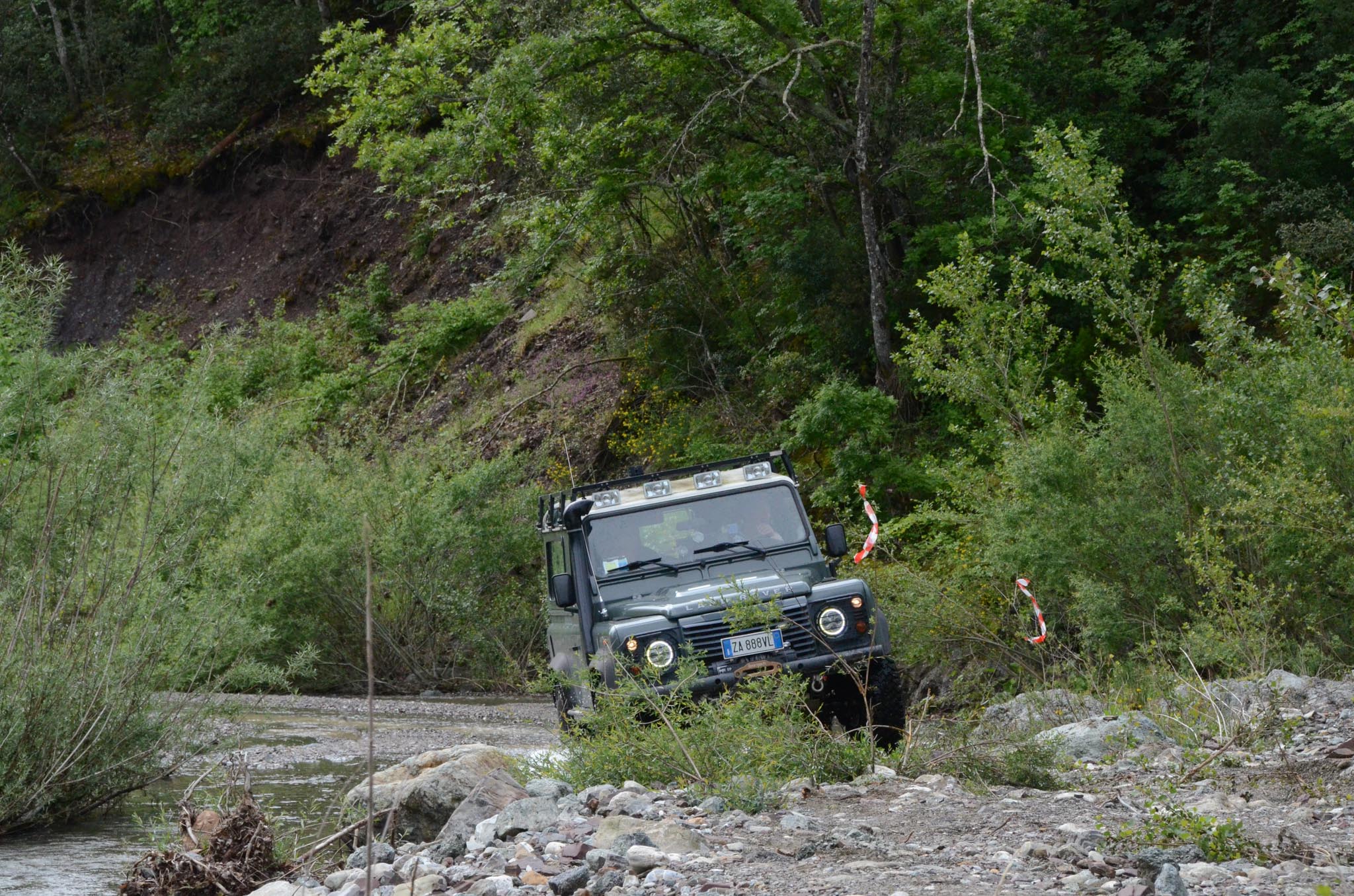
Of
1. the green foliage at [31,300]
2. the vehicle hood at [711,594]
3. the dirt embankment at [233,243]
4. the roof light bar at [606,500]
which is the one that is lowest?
the vehicle hood at [711,594]

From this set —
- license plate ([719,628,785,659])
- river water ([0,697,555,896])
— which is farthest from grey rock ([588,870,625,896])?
license plate ([719,628,785,659])

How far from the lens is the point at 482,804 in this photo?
21.7 feet

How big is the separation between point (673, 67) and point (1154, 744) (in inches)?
529

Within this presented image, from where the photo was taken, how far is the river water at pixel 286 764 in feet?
24.1

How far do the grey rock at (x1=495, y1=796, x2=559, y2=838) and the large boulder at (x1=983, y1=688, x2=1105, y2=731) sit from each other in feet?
10.6

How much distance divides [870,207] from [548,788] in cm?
1205

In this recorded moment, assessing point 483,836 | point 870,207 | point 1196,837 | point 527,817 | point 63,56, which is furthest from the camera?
point 63,56

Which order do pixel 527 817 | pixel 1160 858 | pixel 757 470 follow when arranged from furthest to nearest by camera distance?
Answer: pixel 757 470 → pixel 527 817 → pixel 1160 858

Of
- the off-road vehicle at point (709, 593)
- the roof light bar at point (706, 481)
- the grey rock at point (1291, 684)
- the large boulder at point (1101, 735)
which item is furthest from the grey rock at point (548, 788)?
the grey rock at point (1291, 684)

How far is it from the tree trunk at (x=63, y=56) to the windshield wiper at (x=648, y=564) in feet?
118

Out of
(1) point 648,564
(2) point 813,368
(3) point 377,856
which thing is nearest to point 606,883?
(3) point 377,856

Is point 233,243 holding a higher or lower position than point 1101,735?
higher

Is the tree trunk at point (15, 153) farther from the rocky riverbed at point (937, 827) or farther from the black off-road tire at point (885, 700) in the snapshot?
the black off-road tire at point (885, 700)

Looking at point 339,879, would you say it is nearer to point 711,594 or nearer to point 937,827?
point 937,827
